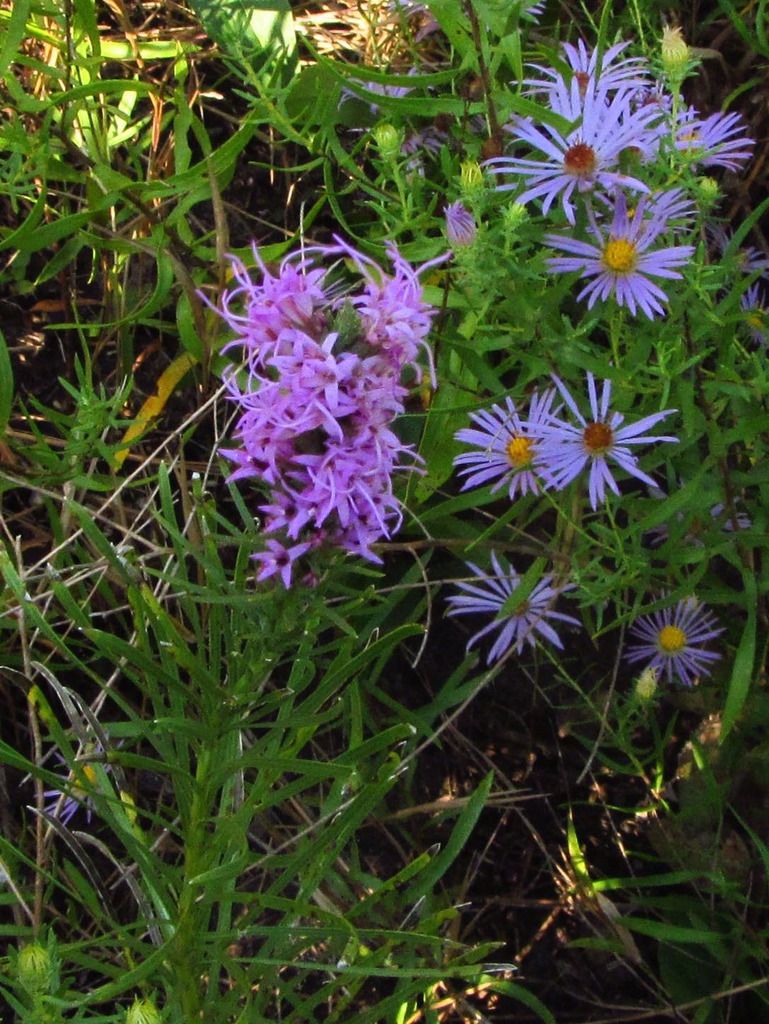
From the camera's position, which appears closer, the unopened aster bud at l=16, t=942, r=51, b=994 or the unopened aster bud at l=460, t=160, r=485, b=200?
the unopened aster bud at l=16, t=942, r=51, b=994

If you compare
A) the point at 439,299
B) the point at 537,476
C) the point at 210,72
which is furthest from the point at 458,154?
the point at 210,72

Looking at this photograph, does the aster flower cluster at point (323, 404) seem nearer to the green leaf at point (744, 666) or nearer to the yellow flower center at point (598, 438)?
the yellow flower center at point (598, 438)

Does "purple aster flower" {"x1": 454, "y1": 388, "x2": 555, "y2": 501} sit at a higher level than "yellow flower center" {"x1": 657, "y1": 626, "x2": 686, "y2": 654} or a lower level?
higher

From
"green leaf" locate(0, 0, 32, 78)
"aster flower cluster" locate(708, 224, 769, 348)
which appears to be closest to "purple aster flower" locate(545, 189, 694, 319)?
"aster flower cluster" locate(708, 224, 769, 348)

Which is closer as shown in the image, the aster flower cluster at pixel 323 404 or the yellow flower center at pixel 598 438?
the aster flower cluster at pixel 323 404

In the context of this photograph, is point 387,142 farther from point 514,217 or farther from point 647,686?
point 647,686

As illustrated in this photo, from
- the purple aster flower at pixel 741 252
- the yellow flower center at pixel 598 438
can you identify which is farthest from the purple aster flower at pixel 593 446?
the purple aster flower at pixel 741 252

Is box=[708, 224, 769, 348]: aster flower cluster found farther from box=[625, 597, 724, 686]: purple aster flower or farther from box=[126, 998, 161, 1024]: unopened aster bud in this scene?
box=[126, 998, 161, 1024]: unopened aster bud

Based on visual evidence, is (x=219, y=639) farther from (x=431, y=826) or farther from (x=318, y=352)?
(x=431, y=826)

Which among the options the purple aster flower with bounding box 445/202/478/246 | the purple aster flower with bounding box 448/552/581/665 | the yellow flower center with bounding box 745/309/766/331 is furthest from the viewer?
the purple aster flower with bounding box 448/552/581/665
